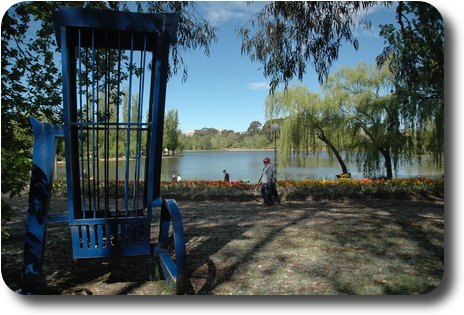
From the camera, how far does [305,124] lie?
13195mm

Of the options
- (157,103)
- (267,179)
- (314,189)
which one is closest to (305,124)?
(314,189)

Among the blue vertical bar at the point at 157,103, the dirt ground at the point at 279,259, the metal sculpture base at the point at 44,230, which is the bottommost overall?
the dirt ground at the point at 279,259

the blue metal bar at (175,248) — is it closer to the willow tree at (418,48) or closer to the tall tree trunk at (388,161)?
the willow tree at (418,48)

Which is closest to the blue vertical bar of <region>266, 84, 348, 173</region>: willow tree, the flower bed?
the flower bed

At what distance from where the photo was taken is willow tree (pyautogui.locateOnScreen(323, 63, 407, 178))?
11398mm

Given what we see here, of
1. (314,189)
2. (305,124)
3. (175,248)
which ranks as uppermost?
(305,124)

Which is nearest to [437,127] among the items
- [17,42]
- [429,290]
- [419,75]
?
[419,75]

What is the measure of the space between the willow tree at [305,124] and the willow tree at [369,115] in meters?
0.40

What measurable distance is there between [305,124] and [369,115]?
2167 millimetres

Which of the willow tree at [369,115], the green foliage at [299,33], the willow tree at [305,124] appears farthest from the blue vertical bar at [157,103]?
the willow tree at [305,124]

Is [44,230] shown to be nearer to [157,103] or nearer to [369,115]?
[157,103]

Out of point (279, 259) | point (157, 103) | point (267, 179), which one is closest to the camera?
point (157, 103)

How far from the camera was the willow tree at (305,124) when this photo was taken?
1299cm

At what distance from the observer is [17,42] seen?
3965 mm
